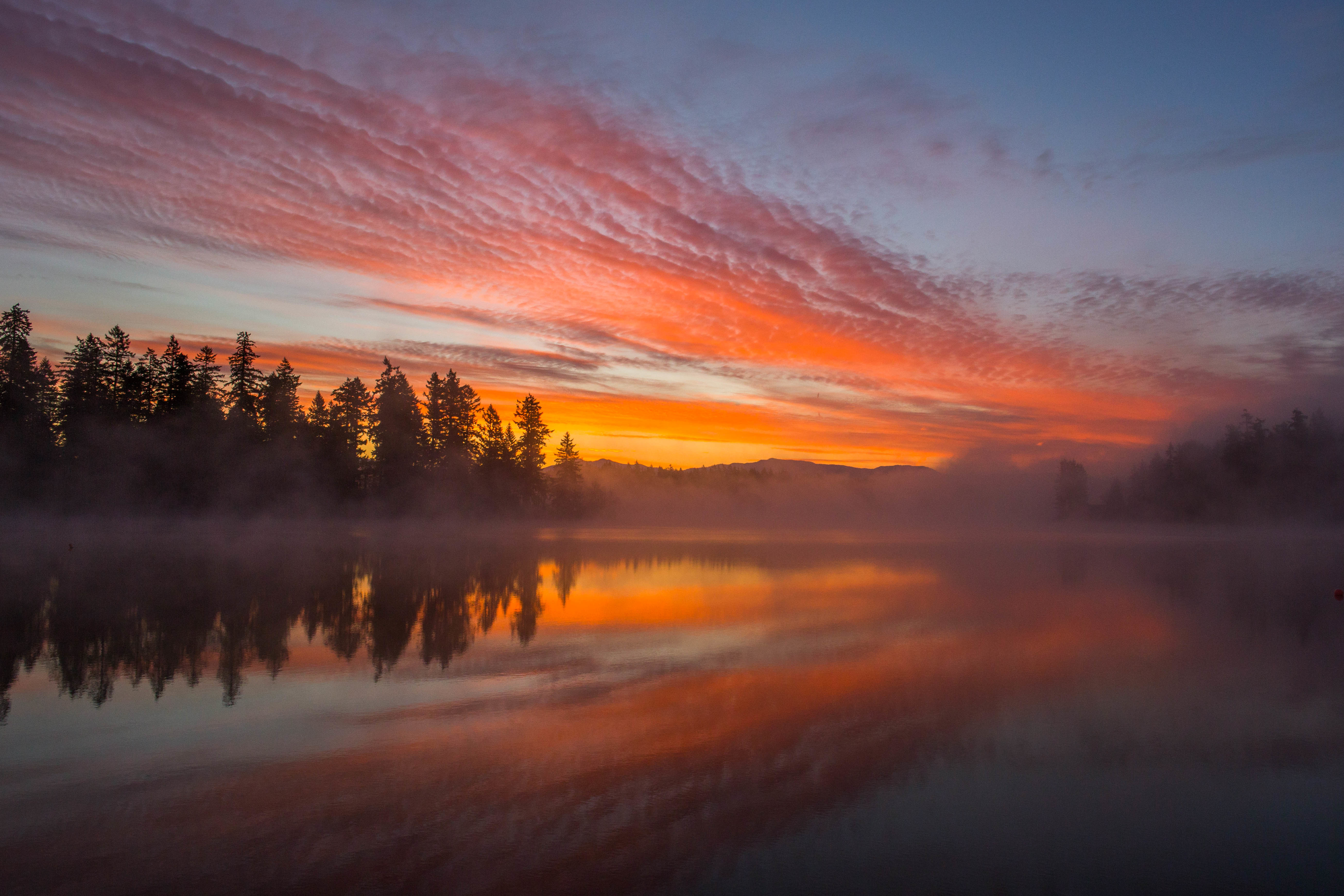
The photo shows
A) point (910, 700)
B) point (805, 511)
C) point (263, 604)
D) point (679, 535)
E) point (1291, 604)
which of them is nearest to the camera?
point (910, 700)

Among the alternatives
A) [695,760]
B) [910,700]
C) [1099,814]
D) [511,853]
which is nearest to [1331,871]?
[1099,814]

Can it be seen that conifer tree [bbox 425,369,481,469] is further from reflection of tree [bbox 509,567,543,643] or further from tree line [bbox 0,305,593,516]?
reflection of tree [bbox 509,567,543,643]

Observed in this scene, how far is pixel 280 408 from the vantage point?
50.9m

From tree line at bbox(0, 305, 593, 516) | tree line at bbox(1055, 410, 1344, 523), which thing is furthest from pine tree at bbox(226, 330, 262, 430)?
tree line at bbox(1055, 410, 1344, 523)

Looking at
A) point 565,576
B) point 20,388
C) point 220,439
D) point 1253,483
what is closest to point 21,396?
point 20,388

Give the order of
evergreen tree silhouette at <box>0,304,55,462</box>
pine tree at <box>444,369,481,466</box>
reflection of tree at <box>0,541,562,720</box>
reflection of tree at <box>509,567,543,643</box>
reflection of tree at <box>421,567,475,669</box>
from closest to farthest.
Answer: reflection of tree at <box>0,541,562,720</box>, reflection of tree at <box>421,567,475,669</box>, reflection of tree at <box>509,567,543,643</box>, evergreen tree silhouette at <box>0,304,55,462</box>, pine tree at <box>444,369,481,466</box>

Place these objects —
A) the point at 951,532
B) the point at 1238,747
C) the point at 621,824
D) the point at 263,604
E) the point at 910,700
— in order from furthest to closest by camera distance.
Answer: the point at 951,532
the point at 263,604
the point at 910,700
the point at 1238,747
the point at 621,824

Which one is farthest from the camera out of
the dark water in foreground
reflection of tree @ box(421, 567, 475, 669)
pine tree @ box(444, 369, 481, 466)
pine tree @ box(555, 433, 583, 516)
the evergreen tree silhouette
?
pine tree @ box(555, 433, 583, 516)

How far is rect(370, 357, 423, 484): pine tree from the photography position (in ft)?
179

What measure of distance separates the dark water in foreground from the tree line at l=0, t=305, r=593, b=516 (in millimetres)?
30541

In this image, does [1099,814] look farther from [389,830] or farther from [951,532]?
[951,532]

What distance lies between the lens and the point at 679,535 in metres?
54.0

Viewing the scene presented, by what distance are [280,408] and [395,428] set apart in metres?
7.66

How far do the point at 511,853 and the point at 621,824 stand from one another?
92 centimetres
